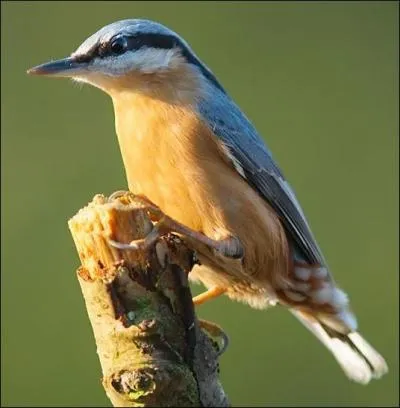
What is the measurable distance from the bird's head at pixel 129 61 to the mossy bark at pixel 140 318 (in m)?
0.51

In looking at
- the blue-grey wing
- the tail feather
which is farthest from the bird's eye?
the tail feather

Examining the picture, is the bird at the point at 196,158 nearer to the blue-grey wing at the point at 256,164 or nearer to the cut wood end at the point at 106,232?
the blue-grey wing at the point at 256,164

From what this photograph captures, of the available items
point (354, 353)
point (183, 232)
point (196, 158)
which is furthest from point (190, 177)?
point (354, 353)

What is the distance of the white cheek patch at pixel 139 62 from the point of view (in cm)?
256

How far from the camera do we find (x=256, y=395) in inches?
149

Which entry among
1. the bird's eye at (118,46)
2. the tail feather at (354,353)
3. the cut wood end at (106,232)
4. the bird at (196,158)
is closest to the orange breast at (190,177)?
the bird at (196,158)

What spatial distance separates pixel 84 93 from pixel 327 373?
1.33 metres

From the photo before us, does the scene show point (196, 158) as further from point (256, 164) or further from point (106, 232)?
point (106, 232)

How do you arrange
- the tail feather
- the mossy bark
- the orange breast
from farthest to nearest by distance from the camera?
the tail feather, the orange breast, the mossy bark

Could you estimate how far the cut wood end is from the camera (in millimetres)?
2080

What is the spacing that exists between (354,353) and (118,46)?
1.15m

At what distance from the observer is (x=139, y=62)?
260cm

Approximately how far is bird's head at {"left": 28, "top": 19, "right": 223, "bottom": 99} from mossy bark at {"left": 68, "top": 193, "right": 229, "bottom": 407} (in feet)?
1.69

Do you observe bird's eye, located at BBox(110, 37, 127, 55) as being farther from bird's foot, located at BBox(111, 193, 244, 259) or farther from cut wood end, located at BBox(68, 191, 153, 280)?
cut wood end, located at BBox(68, 191, 153, 280)
